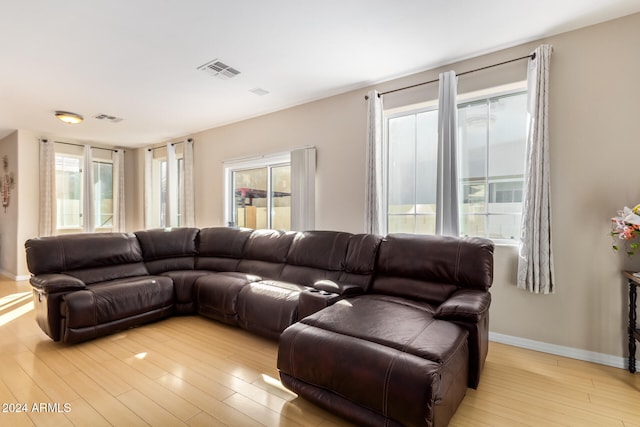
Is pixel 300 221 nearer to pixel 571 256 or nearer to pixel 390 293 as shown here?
pixel 390 293

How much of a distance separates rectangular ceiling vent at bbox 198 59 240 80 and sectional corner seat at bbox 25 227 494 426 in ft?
6.19

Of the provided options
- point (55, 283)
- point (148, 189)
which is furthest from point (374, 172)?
point (148, 189)

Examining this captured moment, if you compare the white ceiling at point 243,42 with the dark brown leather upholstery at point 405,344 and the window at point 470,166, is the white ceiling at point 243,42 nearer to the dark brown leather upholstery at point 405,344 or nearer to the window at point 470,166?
the window at point 470,166

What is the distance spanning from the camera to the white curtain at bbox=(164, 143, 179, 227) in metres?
5.76

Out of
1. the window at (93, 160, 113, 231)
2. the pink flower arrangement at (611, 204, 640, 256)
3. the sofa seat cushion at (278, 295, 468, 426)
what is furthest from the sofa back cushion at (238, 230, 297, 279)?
the window at (93, 160, 113, 231)

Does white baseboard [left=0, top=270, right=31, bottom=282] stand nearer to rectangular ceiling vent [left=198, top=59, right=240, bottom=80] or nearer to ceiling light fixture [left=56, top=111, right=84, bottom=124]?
ceiling light fixture [left=56, top=111, right=84, bottom=124]

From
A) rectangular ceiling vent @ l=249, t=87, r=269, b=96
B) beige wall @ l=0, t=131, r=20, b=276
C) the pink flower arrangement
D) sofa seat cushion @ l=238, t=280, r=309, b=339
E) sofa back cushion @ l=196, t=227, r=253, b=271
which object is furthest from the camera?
beige wall @ l=0, t=131, r=20, b=276

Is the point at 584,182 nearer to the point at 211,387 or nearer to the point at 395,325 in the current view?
the point at 395,325

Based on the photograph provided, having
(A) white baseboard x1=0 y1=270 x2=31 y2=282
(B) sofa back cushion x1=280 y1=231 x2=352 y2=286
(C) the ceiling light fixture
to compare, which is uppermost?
(C) the ceiling light fixture

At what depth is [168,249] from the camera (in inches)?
158

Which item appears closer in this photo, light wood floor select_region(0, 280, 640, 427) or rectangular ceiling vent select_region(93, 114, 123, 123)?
light wood floor select_region(0, 280, 640, 427)

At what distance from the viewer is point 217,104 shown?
4176 mm

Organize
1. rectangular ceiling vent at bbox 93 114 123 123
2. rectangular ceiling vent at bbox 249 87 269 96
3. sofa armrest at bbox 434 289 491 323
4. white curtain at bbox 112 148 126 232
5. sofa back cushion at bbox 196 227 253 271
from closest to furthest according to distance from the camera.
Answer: sofa armrest at bbox 434 289 491 323 → rectangular ceiling vent at bbox 249 87 269 96 → sofa back cushion at bbox 196 227 253 271 → rectangular ceiling vent at bbox 93 114 123 123 → white curtain at bbox 112 148 126 232

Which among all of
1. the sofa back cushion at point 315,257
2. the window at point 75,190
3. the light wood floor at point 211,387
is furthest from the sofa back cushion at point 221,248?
the window at point 75,190
